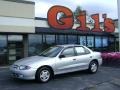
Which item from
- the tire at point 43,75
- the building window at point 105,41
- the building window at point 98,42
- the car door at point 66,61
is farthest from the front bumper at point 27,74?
the building window at point 105,41

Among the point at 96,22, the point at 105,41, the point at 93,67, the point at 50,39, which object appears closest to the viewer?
the point at 93,67

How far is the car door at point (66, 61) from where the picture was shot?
1188 centimetres

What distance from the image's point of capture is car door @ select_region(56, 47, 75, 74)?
1188 centimetres

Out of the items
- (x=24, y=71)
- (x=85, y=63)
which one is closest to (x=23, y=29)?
(x=85, y=63)

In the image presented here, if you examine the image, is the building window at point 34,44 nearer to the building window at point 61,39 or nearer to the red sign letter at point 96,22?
the building window at point 61,39

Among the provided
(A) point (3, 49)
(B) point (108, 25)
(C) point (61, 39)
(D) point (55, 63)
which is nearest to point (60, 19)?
(C) point (61, 39)

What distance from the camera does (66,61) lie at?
12156mm

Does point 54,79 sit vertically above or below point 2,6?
below

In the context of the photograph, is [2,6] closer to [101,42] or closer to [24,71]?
[24,71]

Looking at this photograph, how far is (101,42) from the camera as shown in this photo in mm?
28328

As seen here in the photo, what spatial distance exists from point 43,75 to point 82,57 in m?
2.53

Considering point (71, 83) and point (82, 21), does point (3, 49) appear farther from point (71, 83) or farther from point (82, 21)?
point (71, 83)

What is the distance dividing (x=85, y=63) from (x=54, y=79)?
1840mm

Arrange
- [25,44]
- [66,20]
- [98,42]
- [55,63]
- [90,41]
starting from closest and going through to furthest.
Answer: [55,63]
[25,44]
[66,20]
[90,41]
[98,42]
